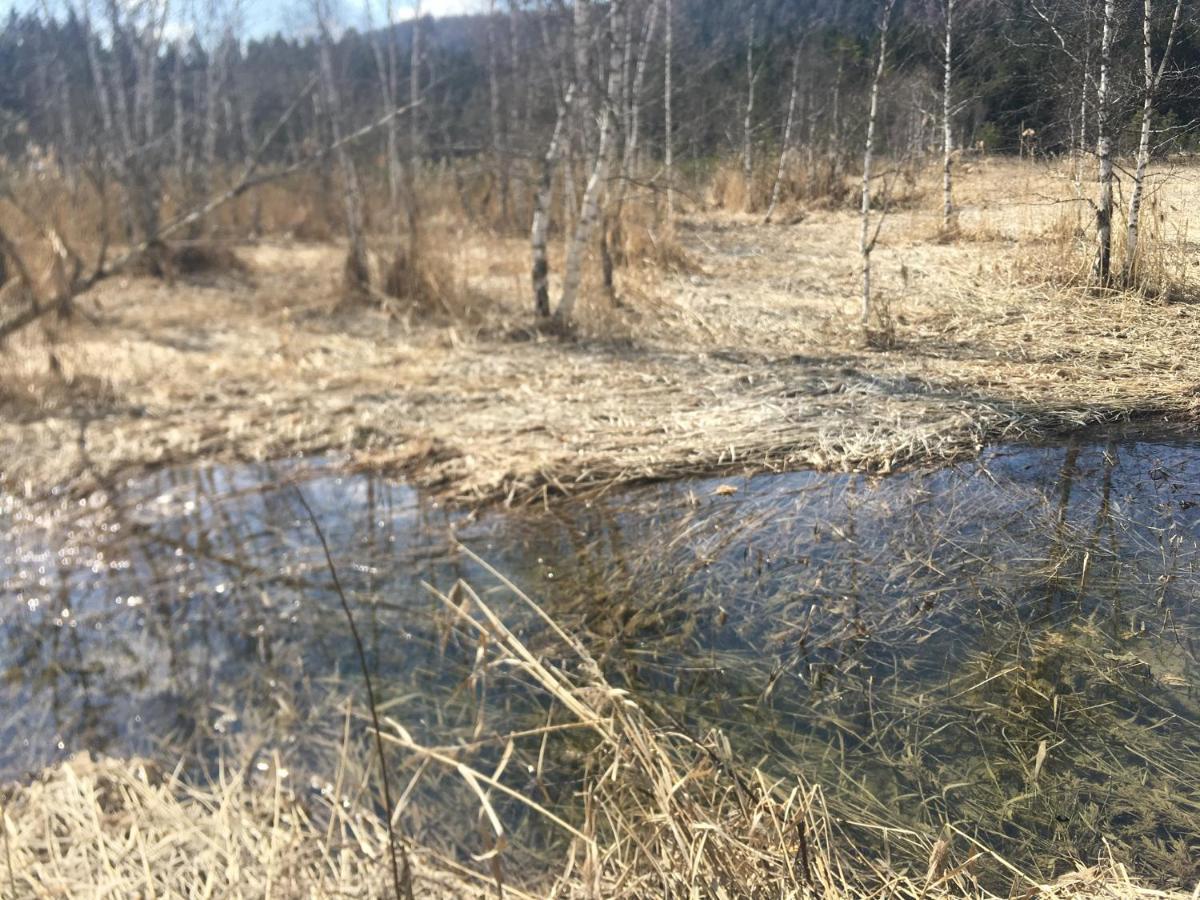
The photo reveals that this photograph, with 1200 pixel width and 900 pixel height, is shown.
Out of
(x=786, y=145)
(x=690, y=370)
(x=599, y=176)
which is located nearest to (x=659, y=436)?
(x=690, y=370)

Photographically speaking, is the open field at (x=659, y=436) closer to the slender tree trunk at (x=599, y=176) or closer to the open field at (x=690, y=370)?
the open field at (x=690, y=370)

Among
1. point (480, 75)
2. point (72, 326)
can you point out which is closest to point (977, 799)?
point (72, 326)

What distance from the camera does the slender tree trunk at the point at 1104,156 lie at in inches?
98.7

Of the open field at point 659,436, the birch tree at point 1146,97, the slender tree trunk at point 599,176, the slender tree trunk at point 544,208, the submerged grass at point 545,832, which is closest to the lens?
the submerged grass at point 545,832

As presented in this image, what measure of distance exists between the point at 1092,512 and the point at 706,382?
2.53 meters

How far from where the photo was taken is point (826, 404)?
14.4 feet

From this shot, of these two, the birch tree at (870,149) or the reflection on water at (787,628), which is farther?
the birch tree at (870,149)

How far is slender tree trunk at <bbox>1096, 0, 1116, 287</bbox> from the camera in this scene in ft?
8.22

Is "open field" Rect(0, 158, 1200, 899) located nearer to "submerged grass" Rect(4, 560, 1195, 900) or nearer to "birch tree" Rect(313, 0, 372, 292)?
"submerged grass" Rect(4, 560, 1195, 900)

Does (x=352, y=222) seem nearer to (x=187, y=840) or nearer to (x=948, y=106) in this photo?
(x=948, y=106)

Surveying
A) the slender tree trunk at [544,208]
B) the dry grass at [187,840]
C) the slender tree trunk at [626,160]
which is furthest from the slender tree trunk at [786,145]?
the dry grass at [187,840]

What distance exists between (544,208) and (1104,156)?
472 centimetres

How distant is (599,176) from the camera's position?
20.0 ft

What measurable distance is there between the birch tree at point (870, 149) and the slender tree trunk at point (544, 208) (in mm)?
3269
